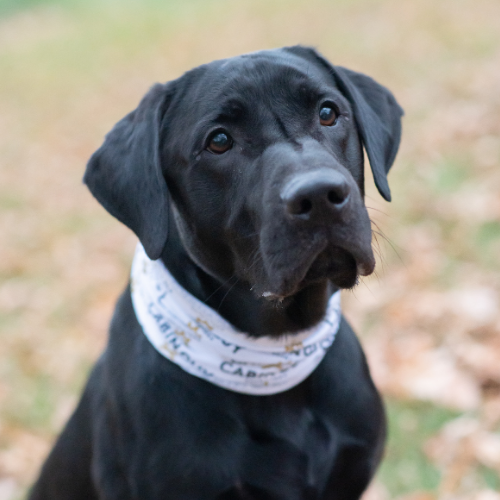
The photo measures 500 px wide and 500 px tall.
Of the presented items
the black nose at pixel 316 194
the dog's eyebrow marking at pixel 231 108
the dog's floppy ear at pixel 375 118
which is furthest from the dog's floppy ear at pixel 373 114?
the black nose at pixel 316 194

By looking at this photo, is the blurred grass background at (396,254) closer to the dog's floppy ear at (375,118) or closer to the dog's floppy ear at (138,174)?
the dog's floppy ear at (375,118)

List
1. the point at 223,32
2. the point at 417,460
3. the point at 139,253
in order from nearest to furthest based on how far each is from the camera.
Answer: the point at 139,253 → the point at 417,460 → the point at 223,32

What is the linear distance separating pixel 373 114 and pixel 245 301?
84cm

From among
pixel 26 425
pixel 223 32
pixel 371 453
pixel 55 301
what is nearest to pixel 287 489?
pixel 371 453

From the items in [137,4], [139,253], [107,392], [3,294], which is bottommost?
[137,4]

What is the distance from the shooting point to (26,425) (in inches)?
158

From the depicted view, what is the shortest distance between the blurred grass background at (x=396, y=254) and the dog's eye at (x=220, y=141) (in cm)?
54

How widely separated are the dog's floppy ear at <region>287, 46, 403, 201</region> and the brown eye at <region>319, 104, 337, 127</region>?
0.13 metres

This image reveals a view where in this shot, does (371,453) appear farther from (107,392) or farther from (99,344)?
(99,344)

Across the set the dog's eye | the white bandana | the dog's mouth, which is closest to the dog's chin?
the dog's mouth

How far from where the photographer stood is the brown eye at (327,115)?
239 cm

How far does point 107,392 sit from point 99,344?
7.34 ft

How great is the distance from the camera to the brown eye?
2.39 m

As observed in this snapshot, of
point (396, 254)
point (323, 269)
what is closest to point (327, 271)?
point (323, 269)
